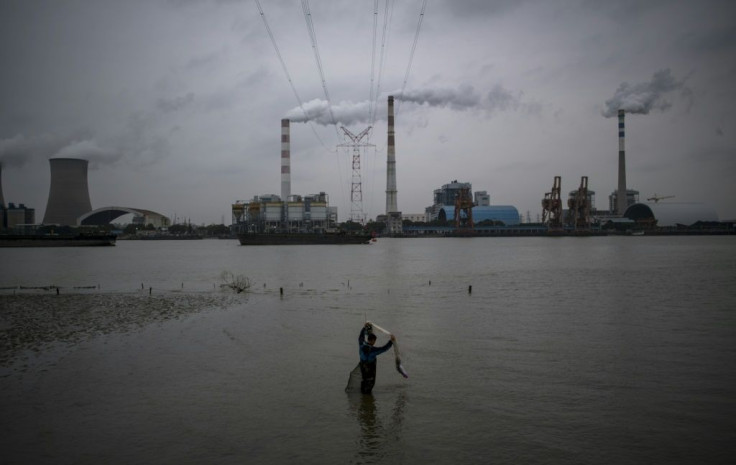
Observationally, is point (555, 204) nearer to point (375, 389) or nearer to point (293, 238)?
point (293, 238)

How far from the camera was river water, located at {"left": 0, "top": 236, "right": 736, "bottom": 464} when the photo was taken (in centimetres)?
873

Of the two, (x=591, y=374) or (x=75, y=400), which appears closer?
(x=75, y=400)

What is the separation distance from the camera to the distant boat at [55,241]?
12406 cm

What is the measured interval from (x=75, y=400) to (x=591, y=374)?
1176cm

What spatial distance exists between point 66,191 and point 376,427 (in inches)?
6596

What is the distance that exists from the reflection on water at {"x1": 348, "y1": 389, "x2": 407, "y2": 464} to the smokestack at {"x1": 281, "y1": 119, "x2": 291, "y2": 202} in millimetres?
147761

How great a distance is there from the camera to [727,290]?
29828mm

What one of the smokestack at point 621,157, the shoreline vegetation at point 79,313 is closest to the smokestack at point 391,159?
the smokestack at point 621,157

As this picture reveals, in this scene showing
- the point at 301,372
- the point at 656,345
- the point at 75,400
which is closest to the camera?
the point at 75,400

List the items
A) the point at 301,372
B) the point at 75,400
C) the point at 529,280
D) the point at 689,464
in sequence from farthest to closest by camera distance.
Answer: the point at 529,280, the point at 301,372, the point at 75,400, the point at 689,464

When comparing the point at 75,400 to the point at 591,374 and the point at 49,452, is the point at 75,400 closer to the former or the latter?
the point at 49,452

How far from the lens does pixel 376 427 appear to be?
9.55 m

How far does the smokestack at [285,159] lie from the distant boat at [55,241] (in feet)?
171

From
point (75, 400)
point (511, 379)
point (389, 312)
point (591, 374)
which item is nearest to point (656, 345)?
point (591, 374)
